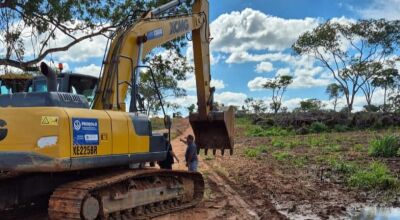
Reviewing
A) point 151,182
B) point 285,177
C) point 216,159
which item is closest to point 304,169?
point 285,177

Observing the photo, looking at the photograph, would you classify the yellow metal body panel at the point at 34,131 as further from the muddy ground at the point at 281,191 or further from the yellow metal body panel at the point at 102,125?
the muddy ground at the point at 281,191

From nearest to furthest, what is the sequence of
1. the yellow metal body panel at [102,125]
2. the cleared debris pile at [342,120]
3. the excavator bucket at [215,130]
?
1. the yellow metal body panel at [102,125]
2. the excavator bucket at [215,130]
3. the cleared debris pile at [342,120]

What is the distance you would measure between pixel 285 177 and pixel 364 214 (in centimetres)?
479

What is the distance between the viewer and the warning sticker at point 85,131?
7461mm

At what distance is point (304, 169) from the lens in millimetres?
16234

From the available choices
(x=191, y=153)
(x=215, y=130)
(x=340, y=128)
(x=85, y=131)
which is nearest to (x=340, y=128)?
(x=340, y=128)

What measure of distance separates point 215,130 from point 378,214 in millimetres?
4452

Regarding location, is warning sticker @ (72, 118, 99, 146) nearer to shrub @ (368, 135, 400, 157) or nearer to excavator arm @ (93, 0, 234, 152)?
excavator arm @ (93, 0, 234, 152)

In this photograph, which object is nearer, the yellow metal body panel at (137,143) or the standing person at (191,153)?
the yellow metal body panel at (137,143)

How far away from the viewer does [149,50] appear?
34.0ft

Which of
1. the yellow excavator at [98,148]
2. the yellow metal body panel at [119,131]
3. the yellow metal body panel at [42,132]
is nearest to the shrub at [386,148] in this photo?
the yellow excavator at [98,148]

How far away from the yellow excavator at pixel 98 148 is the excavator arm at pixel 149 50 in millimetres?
20

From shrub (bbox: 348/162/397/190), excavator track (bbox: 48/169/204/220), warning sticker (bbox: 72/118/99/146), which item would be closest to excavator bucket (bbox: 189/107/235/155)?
excavator track (bbox: 48/169/204/220)

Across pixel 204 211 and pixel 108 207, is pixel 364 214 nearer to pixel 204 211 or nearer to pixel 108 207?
pixel 204 211
